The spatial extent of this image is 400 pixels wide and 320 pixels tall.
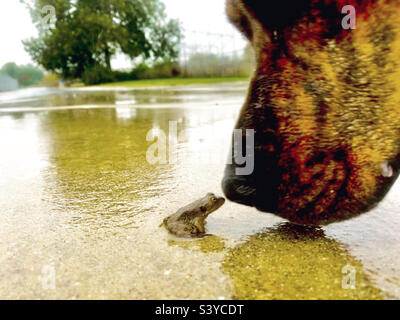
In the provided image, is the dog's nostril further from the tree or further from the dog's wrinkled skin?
the tree

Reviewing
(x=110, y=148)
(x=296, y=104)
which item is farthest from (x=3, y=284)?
(x=110, y=148)

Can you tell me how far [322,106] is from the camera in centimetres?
151

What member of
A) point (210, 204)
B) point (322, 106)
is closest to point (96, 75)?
point (210, 204)

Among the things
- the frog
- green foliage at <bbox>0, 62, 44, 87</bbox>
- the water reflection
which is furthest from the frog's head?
green foliage at <bbox>0, 62, 44, 87</bbox>

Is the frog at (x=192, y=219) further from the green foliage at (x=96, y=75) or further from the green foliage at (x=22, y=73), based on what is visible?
the green foliage at (x=22, y=73)

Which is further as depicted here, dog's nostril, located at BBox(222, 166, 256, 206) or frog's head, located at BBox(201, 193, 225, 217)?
frog's head, located at BBox(201, 193, 225, 217)

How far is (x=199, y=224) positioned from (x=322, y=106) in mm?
858

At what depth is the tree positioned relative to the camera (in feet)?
104

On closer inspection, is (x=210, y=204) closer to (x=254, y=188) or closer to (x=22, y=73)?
(x=254, y=188)

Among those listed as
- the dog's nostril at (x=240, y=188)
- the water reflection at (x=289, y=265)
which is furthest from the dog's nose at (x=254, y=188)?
the water reflection at (x=289, y=265)

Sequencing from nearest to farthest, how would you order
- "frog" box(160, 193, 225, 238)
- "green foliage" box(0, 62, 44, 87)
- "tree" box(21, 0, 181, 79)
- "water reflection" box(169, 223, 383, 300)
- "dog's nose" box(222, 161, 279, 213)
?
1. "water reflection" box(169, 223, 383, 300)
2. "dog's nose" box(222, 161, 279, 213)
3. "frog" box(160, 193, 225, 238)
4. "tree" box(21, 0, 181, 79)
5. "green foliage" box(0, 62, 44, 87)

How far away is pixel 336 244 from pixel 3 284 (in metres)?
1.41

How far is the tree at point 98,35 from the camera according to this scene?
104ft

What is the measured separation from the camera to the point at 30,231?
6.68 feet
